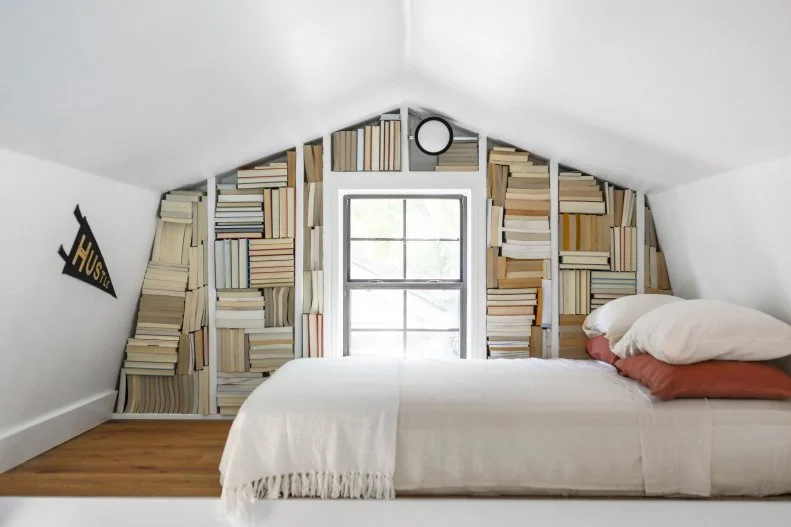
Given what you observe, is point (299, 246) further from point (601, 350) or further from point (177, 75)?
point (601, 350)

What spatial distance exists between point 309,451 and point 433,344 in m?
2.13

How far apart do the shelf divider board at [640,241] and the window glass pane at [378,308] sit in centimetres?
180

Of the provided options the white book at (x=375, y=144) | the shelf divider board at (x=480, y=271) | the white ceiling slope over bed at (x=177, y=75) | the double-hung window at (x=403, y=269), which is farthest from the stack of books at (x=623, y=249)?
the white ceiling slope over bed at (x=177, y=75)

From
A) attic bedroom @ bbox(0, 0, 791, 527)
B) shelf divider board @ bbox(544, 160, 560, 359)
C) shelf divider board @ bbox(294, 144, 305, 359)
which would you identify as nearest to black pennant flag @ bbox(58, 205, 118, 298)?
attic bedroom @ bbox(0, 0, 791, 527)

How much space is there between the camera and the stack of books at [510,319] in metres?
4.37

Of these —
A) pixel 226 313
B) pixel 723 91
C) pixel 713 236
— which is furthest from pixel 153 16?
pixel 713 236

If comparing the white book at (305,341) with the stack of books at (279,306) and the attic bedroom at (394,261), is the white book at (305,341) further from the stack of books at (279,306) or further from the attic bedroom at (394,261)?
the stack of books at (279,306)

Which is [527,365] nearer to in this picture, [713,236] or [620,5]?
[713,236]

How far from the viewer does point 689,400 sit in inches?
108

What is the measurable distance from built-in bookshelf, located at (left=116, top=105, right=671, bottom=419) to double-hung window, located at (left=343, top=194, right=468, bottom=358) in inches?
12.3

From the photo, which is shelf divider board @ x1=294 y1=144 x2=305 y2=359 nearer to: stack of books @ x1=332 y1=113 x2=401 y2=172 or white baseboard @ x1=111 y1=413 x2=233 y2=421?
stack of books @ x1=332 y1=113 x2=401 y2=172

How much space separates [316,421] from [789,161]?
8.15 feet

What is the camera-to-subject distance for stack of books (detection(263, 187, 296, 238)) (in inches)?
173

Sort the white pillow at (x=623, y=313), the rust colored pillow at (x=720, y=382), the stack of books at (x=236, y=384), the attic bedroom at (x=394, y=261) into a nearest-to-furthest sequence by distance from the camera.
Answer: the attic bedroom at (x=394, y=261) < the rust colored pillow at (x=720, y=382) < the white pillow at (x=623, y=313) < the stack of books at (x=236, y=384)
